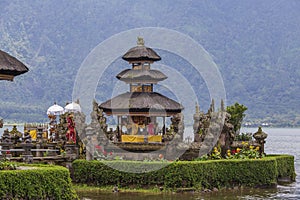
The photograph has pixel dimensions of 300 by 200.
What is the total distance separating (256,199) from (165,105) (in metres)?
13.0

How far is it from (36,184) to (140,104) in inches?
825

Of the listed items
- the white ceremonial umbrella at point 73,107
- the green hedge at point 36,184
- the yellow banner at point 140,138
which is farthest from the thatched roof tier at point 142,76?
the green hedge at point 36,184

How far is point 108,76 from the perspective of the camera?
13238cm

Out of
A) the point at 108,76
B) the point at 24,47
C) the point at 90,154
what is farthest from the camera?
the point at 24,47

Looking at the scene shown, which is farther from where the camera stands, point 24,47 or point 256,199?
point 24,47

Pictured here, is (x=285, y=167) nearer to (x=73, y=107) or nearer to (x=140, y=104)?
(x=140, y=104)

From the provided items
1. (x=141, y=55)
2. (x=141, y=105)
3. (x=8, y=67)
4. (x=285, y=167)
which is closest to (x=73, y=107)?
(x=141, y=105)

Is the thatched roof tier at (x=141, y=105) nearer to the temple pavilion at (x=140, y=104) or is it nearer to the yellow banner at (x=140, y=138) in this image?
the temple pavilion at (x=140, y=104)

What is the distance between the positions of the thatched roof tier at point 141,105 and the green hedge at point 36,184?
62.5 ft

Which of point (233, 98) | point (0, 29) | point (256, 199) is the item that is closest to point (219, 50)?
point (233, 98)

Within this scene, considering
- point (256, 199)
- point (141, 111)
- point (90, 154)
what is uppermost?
point (141, 111)

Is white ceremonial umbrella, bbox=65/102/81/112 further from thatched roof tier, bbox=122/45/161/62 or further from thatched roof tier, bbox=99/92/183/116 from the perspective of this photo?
thatched roof tier, bbox=122/45/161/62

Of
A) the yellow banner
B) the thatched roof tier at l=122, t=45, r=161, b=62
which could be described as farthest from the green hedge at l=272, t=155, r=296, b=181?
the thatched roof tier at l=122, t=45, r=161, b=62

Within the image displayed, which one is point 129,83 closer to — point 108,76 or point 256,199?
point 256,199
